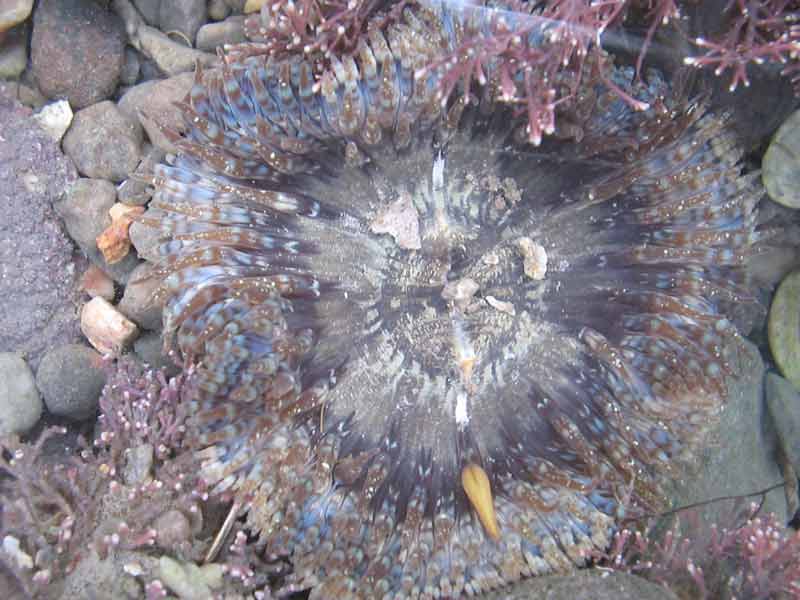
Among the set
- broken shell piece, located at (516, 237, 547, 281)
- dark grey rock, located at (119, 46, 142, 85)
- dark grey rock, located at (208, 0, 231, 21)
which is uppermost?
dark grey rock, located at (208, 0, 231, 21)

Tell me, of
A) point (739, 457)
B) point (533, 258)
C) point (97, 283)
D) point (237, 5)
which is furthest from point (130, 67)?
point (739, 457)

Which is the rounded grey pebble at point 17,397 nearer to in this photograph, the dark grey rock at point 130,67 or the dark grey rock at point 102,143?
the dark grey rock at point 102,143

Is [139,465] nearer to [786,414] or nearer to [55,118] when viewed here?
[55,118]

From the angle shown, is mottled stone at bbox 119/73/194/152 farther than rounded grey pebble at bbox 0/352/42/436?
Yes

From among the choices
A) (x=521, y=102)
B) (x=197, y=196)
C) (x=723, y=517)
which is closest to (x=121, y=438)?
(x=197, y=196)

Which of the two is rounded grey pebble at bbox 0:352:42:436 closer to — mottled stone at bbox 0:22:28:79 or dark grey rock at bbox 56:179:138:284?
dark grey rock at bbox 56:179:138:284

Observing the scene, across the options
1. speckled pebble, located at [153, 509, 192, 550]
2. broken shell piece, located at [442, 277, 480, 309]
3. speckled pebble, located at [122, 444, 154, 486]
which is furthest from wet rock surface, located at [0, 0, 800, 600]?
broken shell piece, located at [442, 277, 480, 309]

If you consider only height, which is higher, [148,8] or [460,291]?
[148,8]
